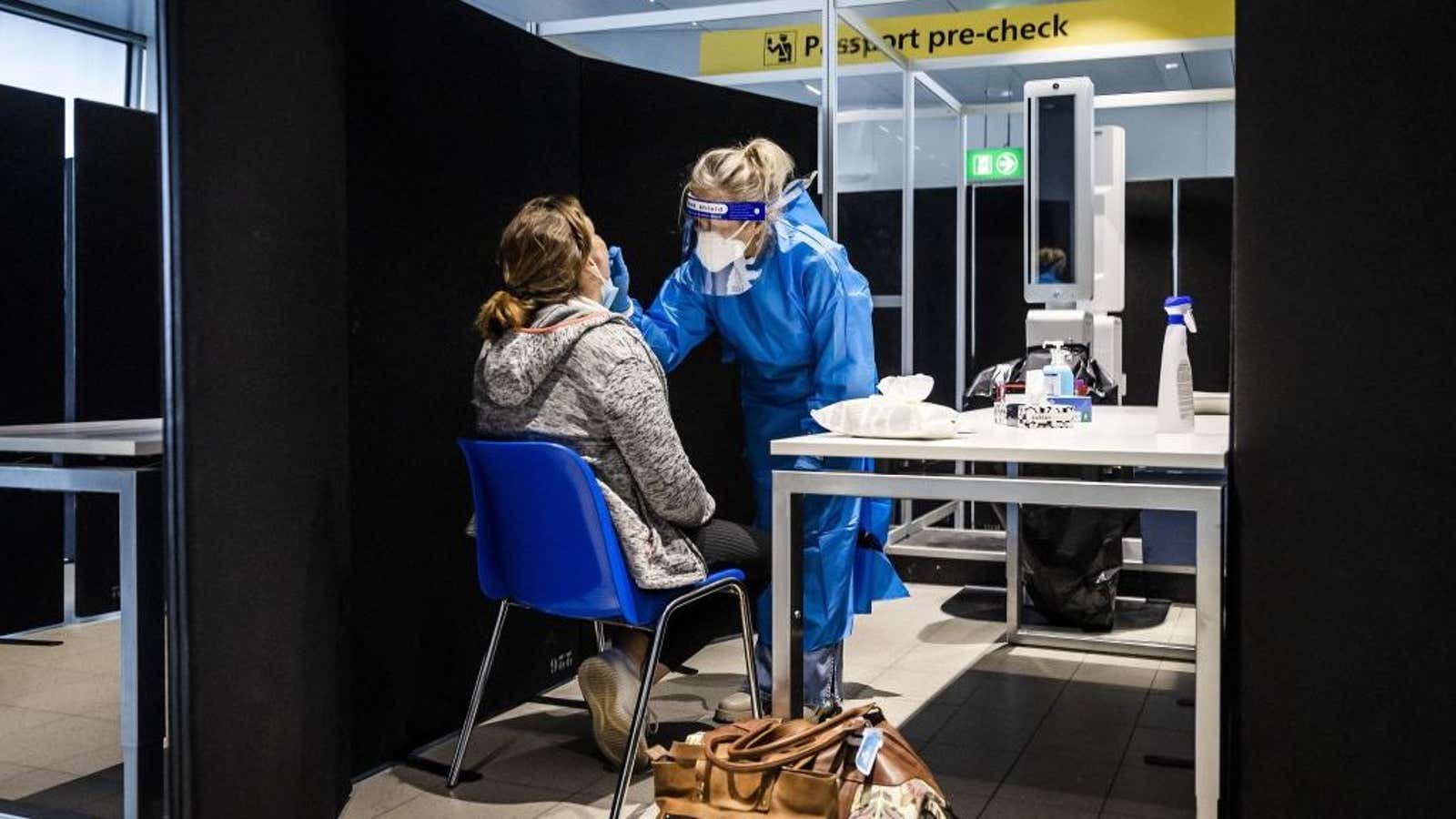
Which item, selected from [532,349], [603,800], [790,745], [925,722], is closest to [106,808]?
[603,800]

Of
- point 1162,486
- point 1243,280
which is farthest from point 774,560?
point 1243,280

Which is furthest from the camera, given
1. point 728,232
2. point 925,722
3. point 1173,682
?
point 1173,682

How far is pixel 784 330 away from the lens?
3129mm

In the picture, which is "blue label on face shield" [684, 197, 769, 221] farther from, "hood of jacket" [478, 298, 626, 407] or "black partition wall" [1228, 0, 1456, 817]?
"black partition wall" [1228, 0, 1456, 817]

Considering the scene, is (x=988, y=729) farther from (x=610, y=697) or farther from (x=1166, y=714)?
(x=610, y=697)

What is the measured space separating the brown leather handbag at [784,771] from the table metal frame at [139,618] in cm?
91

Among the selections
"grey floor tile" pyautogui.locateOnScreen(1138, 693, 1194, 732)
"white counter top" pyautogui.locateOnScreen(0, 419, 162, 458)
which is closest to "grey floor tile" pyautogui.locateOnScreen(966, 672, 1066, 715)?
"grey floor tile" pyautogui.locateOnScreen(1138, 693, 1194, 732)

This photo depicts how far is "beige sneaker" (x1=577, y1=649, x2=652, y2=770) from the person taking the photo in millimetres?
2830

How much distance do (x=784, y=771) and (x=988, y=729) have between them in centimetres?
136

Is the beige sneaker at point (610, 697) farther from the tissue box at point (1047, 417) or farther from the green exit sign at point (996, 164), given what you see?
the green exit sign at point (996, 164)

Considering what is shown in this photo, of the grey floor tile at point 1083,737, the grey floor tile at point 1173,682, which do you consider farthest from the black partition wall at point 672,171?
the grey floor tile at point 1173,682

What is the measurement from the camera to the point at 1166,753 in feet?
10.00

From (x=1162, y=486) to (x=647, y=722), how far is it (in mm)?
1452

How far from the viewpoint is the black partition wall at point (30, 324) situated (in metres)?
3.38
